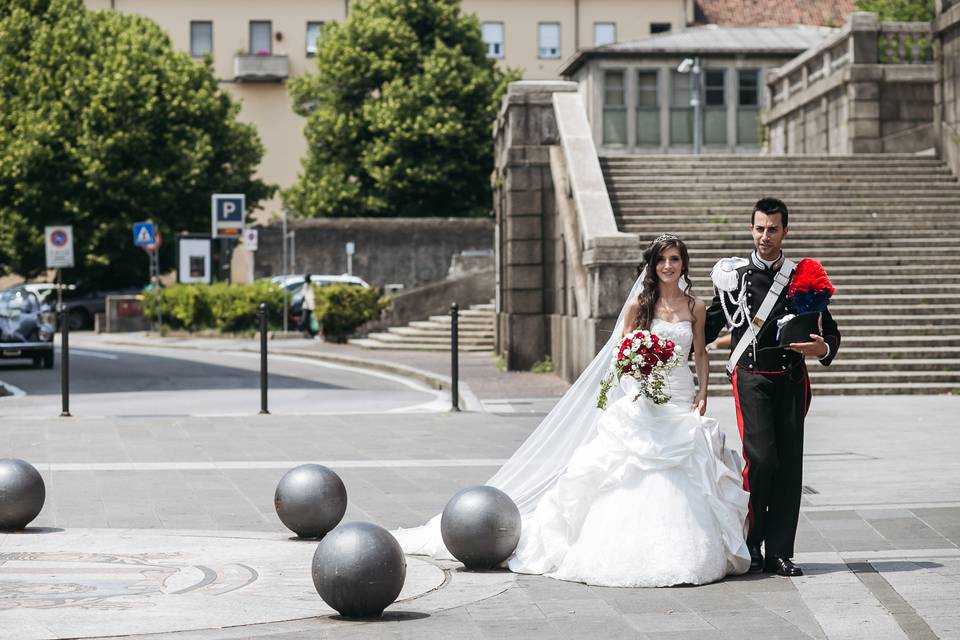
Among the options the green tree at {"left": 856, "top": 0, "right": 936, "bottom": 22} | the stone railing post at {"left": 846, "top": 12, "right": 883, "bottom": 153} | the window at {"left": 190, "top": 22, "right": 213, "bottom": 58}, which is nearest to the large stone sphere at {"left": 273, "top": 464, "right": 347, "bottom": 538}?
the stone railing post at {"left": 846, "top": 12, "right": 883, "bottom": 153}

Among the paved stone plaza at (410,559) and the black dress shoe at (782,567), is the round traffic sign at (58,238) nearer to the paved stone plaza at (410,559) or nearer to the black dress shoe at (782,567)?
the paved stone plaza at (410,559)

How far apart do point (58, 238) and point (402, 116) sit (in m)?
20.7

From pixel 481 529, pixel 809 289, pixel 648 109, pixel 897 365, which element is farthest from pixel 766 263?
pixel 648 109

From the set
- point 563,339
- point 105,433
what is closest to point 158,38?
point 563,339

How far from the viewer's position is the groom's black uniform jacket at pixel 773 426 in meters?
7.30

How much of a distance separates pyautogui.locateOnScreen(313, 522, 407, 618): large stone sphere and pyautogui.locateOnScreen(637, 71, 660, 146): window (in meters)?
47.4

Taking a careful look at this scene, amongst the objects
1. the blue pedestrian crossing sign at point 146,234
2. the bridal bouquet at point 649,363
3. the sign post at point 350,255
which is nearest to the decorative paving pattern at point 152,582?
the bridal bouquet at point 649,363

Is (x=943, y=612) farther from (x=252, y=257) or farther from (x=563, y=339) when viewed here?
(x=252, y=257)

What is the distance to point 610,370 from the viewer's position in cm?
767

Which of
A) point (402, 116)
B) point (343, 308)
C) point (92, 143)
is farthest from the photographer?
point (402, 116)

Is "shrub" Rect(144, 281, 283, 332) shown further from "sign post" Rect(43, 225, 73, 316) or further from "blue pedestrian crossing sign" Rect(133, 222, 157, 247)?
"sign post" Rect(43, 225, 73, 316)

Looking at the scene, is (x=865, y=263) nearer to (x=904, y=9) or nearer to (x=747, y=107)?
(x=904, y=9)

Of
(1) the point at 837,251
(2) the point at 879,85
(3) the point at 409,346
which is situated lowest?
(3) the point at 409,346

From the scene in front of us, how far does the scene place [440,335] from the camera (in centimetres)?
3033
